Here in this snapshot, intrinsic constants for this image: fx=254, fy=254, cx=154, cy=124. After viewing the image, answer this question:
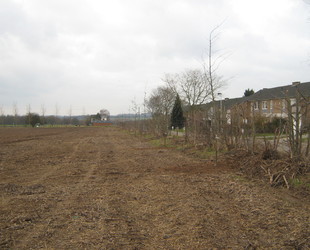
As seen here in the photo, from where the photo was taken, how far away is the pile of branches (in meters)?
6.88

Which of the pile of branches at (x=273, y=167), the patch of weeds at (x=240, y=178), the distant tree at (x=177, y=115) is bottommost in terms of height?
the patch of weeds at (x=240, y=178)

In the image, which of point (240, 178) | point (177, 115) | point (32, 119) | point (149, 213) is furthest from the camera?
point (32, 119)

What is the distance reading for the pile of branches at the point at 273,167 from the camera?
22.6ft

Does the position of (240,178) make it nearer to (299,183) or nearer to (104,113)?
(299,183)

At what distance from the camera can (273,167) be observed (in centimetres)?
761

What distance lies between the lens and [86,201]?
227 inches

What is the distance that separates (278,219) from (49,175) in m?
7.18

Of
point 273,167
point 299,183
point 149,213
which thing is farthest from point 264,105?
point 149,213

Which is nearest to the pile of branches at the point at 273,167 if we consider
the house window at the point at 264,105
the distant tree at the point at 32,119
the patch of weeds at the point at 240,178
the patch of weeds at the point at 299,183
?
the patch of weeds at the point at 299,183

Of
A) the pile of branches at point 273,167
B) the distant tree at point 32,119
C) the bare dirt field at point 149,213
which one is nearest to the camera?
the bare dirt field at point 149,213

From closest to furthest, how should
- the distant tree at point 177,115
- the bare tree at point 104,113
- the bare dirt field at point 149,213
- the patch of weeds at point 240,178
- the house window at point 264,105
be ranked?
the bare dirt field at point 149,213 → the patch of weeds at point 240,178 → the house window at point 264,105 → the distant tree at point 177,115 → the bare tree at point 104,113

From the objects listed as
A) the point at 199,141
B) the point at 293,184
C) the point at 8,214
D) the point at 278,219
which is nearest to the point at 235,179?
the point at 293,184

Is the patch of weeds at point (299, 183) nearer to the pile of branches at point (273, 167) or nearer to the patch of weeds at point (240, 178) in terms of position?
the pile of branches at point (273, 167)

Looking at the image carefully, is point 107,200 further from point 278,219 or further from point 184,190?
point 278,219
